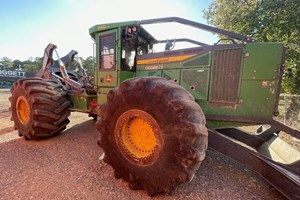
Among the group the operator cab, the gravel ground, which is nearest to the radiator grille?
the gravel ground

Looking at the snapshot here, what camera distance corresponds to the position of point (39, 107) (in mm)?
4484

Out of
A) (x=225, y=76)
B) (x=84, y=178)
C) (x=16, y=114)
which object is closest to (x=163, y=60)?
(x=225, y=76)

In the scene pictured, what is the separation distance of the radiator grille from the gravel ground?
4.14 ft

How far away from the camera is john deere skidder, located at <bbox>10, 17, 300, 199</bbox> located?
2.37 m

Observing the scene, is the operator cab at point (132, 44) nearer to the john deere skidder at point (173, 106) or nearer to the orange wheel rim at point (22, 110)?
the john deere skidder at point (173, 106)

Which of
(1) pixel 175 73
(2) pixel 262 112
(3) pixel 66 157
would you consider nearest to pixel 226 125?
(2) pixel 262 112

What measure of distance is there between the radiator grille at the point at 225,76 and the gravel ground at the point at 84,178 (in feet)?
4.14

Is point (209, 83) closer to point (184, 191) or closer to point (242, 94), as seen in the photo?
point (242, 94)

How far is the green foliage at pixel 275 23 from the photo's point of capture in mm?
10453

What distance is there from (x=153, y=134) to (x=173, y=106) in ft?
1.74

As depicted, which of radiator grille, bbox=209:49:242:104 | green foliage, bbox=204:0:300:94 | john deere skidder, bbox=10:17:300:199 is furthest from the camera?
green foliage, bbox=204:0:300:94

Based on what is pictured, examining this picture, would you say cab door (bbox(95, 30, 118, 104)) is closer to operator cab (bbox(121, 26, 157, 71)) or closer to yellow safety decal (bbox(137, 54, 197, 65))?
operator cab (bbox(121, 26, 157, 71))

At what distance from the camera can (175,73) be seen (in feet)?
12.7

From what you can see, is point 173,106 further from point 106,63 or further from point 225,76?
point 106,63
